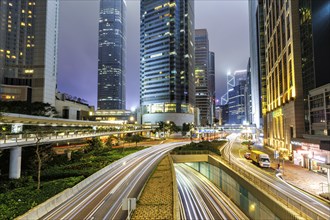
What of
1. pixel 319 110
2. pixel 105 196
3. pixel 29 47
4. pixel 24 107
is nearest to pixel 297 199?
pixel 105 196

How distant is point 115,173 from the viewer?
34.3 metres

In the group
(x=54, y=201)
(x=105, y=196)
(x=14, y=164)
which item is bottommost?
(x=105, y=196)

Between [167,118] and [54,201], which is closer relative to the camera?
[54,201]

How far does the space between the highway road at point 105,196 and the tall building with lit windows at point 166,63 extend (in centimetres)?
11858

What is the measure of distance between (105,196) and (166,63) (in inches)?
5467

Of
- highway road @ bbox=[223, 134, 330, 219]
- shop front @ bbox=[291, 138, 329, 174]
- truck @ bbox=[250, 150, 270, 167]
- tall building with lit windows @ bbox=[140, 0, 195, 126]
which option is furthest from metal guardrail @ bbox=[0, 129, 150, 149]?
tall building with lit windows @ bbox=[140, 0, 195, 126]

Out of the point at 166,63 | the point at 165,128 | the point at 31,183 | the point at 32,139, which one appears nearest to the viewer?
the point at 31,183

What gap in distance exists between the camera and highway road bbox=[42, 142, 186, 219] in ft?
63.0

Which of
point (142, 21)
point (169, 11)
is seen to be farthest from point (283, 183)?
point (142, 21)

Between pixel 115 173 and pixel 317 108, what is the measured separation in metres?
38.6

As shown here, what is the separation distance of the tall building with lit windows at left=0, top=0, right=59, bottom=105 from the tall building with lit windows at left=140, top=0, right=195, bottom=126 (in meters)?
65.0

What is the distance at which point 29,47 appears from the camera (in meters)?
120

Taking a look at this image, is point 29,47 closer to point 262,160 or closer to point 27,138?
point 27,138

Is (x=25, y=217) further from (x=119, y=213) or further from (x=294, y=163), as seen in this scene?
(x=294, y=163)
